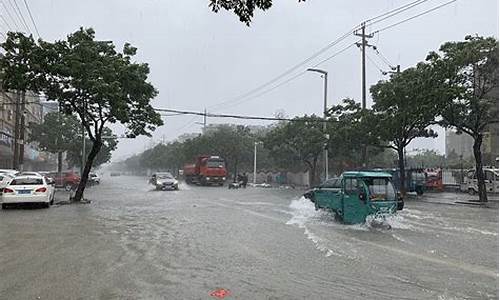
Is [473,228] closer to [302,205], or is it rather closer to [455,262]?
[455,262]

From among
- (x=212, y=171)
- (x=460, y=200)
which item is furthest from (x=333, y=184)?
(x=212, y=171)

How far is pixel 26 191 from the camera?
857 inches

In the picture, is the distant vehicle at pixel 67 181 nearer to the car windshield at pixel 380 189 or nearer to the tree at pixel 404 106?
the tree at pixel 404 106

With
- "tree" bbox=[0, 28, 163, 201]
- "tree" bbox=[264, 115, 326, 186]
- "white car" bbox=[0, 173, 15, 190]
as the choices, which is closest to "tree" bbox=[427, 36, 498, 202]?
"tree" bbox=[0, 28, 163, 201]

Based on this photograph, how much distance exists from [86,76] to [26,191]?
5.86 m

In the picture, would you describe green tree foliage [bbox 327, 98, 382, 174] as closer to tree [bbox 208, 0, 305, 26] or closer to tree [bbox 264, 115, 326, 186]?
tree [bbox 264, 115, 326, 186]

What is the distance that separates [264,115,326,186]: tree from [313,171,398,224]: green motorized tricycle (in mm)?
33059

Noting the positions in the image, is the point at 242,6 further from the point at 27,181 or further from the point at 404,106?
the point at 404,106

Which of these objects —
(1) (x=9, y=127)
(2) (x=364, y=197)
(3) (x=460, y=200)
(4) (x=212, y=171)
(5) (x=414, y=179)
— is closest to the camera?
(2) (x=364, y=197)

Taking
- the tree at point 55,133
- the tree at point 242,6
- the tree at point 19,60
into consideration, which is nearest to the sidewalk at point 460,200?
the tree at point 19,60

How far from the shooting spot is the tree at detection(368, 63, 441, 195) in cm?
2834

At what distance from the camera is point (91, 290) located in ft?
24.2

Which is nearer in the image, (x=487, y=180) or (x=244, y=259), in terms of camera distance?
(x=244, y=259)

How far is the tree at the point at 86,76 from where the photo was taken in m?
24.0
